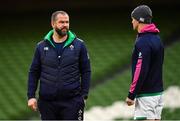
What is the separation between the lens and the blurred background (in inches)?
401

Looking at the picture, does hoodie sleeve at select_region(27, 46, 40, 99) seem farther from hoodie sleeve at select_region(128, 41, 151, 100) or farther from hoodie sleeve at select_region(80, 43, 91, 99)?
hoodie sleeve at select_region(128, 41, 151, 100)

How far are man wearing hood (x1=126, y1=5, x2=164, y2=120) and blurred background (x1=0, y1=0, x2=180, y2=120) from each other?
4.08 meters

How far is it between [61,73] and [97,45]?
18.4 feet

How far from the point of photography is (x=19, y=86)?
10711mm

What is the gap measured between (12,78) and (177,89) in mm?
2908

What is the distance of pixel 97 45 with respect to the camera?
439 inches

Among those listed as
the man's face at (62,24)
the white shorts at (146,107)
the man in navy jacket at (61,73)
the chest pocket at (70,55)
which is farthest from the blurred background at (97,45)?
the man's face at (62,24)

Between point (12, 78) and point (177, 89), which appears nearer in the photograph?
point (177, 89)

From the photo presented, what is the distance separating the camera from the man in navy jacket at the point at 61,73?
18.3 ft

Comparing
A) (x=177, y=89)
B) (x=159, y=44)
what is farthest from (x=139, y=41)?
(x=177, y=89)

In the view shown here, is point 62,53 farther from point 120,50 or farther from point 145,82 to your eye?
point 120,50

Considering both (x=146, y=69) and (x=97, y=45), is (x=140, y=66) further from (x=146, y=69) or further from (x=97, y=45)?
(x=97, y=45)

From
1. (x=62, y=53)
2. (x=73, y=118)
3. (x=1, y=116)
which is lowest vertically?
(x=1, y=116)

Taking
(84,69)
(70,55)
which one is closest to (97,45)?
(84,69)
